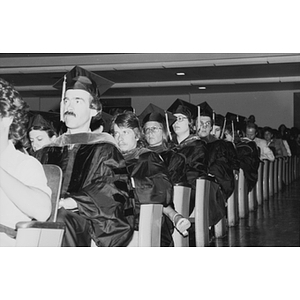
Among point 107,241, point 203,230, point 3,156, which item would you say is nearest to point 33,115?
point 3,156

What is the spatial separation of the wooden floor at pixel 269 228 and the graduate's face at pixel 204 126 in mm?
1241

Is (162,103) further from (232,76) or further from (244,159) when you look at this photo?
(244,159)

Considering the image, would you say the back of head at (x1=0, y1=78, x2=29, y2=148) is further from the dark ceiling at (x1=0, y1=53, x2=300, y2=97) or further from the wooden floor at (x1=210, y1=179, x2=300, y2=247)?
the dark ceiling at (x1=0, y1=53, x2=300, y2=97)

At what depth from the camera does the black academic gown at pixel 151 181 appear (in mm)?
4082

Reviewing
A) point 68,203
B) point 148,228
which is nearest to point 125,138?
point 148,228

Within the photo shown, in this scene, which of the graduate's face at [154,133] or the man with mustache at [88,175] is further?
the graduate's face at [154,133]

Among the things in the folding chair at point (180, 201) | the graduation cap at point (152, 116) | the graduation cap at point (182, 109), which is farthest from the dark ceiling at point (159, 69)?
the folding chair at point (180, 201)

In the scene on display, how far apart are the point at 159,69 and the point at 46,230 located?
8507mm

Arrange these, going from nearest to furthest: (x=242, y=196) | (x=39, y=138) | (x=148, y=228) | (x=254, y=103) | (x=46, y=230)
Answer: (x=46, y=230)
(x=148, y=228)
(x=39, y=138)
(x=242, y=196)
(x=254, y=103)

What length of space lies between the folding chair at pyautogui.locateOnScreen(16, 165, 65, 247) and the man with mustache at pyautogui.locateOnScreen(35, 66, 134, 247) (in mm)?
116

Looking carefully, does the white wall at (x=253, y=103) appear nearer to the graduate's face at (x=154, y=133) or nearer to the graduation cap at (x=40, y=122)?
the graduate's face at (x=154, y=133)

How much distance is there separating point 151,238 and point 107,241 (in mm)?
561

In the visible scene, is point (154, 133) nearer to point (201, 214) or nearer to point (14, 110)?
point (201, 214)

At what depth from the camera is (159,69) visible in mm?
11141
